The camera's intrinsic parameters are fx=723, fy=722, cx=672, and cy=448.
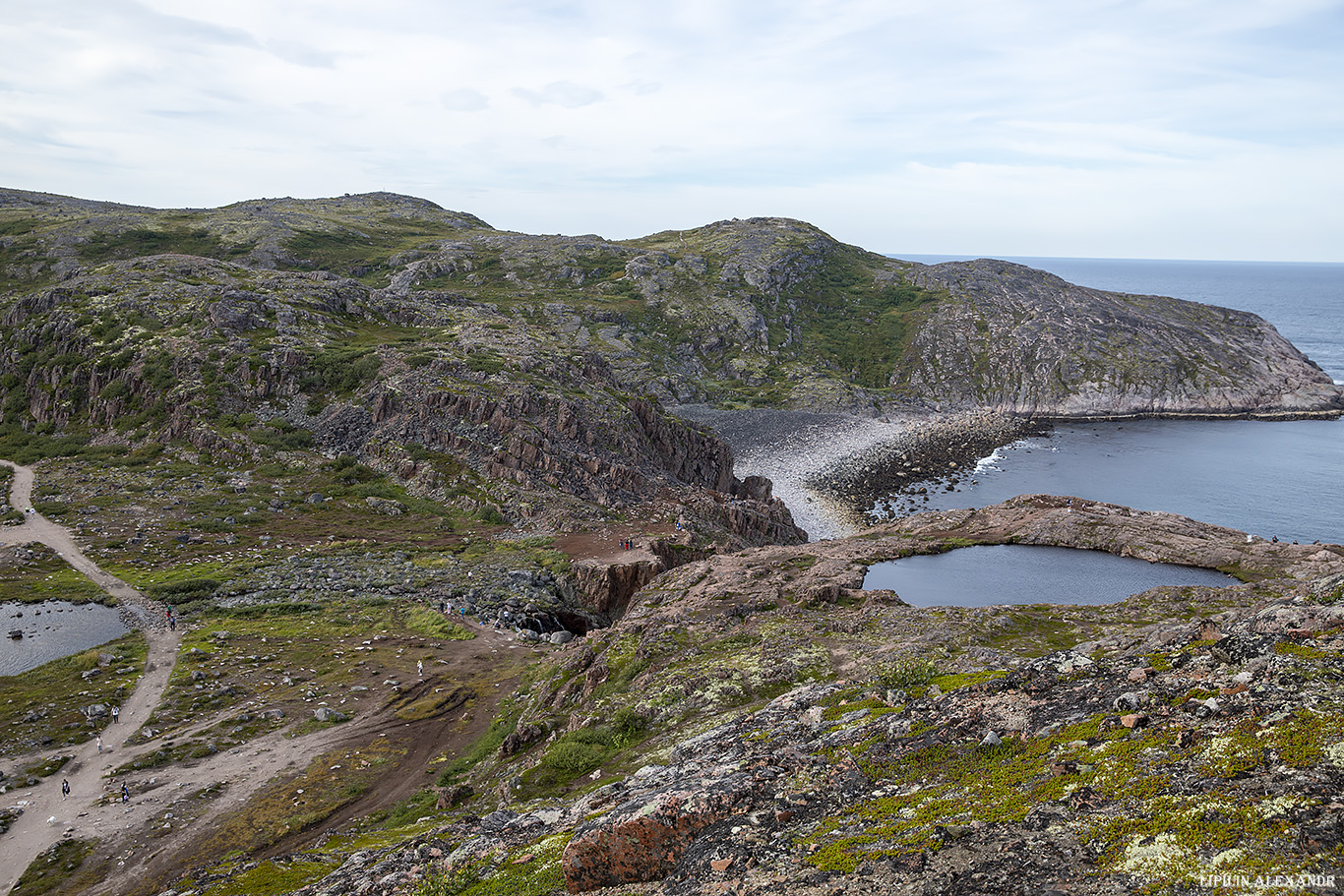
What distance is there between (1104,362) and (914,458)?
79.4 metres

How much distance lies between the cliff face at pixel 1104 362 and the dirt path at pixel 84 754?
158m

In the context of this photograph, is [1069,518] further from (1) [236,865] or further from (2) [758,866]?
(1) [236,865]

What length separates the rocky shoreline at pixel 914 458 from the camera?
107188mm

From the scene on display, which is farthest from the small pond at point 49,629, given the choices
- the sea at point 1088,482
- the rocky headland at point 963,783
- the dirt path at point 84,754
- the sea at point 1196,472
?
the sea at point 1196,472

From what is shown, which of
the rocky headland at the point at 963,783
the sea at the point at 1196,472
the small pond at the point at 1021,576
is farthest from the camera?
the sea at the point at 1196,472

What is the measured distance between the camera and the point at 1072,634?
1220 inches

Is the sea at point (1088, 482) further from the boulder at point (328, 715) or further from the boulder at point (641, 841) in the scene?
the boulder at point (328, 715)

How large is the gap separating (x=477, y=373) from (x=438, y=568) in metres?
32.6

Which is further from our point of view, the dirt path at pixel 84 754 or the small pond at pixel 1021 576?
the small pond at pixel 1021 576

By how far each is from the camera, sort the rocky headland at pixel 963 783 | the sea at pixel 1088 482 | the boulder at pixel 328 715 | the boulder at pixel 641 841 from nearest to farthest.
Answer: the rocky headland at pixel 963 783, the boulder at pixel 641 841, the boulder at pixel 328 715, the sea at pixel 1088 482

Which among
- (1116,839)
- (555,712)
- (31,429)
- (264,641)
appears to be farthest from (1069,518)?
(31,429)

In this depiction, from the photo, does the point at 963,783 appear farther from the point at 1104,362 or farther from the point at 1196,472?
the point at 1104,362

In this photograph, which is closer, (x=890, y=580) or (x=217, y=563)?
Answer: (x=890, y=580)

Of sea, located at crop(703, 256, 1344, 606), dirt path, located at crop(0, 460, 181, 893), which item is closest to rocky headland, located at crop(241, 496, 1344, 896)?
dirt path, located at crop(0, 460, 181, 893)
